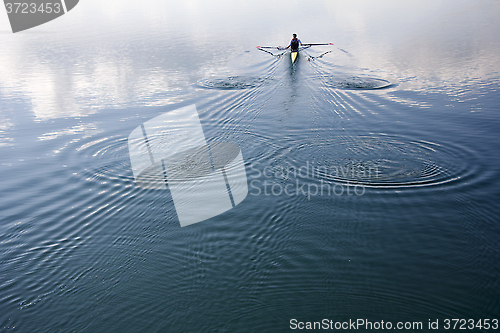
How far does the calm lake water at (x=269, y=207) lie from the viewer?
23.6 ft

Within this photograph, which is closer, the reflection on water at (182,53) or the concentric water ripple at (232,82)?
the concentric water ripple at (232,82)

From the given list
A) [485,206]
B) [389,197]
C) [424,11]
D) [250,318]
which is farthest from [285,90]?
[424,11]

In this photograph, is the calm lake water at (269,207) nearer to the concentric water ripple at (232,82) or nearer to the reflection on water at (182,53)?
the concentric water ripple at (232,82)

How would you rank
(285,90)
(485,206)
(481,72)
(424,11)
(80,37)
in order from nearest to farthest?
(485,206) < (285,90) < (481,72) < (80,37) < (424,11)

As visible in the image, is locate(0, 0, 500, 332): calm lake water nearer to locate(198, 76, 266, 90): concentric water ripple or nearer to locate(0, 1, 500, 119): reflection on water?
locate(198, 76, 266, 90): concentric water ripple

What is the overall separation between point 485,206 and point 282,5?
230ft

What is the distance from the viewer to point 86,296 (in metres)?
7.42

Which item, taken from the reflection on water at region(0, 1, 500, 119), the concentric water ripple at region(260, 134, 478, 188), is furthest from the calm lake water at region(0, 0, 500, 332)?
the reflection on water at region(0, 1, 500, 119)

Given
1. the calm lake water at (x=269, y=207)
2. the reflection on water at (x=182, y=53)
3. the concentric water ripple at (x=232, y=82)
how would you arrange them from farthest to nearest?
1. the reflection on water at (x=182, y=53)
2. the concentric water ripple at (x=232, y=82)
3. the calm lake water at (x=269, y=207)

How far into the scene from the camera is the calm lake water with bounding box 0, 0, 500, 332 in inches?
283

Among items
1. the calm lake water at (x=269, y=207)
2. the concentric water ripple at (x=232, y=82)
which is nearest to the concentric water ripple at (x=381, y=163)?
the calm lake water at (x=269, y=207)

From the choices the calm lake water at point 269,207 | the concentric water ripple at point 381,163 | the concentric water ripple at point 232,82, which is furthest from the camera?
the concentric water ripple at point 232,82

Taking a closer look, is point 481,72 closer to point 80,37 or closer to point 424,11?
point 424,11

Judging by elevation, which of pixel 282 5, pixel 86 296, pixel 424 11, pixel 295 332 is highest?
pixel 282 5
